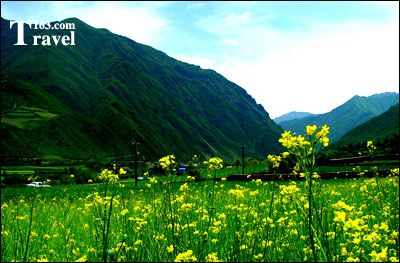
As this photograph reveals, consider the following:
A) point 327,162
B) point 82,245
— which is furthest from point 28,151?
point 82,245

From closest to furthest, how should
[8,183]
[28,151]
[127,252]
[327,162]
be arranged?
[127,252] → [327,162] → [8,183] → [28,151]

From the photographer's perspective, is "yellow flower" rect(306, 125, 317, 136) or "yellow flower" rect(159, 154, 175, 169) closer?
"yellow flower" rect(306, 125, 317, 136)

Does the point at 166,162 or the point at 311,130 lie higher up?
the point at 311,130

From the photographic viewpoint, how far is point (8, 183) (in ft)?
191

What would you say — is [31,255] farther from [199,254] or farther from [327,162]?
[327,162]

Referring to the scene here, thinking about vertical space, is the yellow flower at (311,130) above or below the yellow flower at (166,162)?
above

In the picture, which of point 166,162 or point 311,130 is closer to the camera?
point 311,130

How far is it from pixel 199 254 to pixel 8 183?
59844 mm

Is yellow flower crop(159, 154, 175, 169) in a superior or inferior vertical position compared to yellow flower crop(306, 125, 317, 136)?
inferior

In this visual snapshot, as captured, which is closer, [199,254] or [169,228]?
[199,254]

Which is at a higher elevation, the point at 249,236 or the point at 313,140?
the point at 313,140

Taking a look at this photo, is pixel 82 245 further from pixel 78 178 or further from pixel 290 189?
pixel 78 178

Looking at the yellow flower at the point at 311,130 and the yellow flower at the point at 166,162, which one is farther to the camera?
the yellow flower at the point at 166,162

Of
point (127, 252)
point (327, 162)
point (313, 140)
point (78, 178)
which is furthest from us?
point (78, 178)
